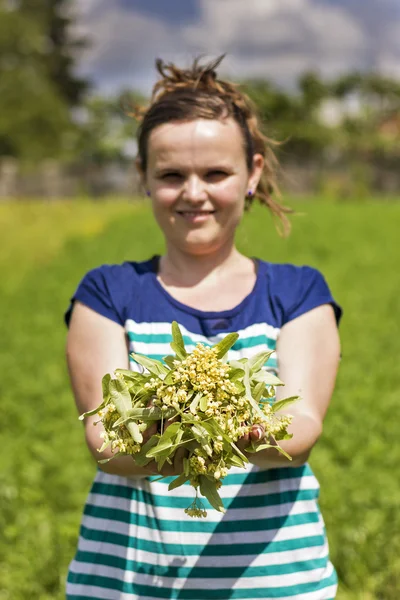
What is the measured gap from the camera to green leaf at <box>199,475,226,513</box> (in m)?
1.74

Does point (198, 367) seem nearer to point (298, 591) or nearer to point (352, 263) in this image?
point (298, 591)

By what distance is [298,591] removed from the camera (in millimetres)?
2191

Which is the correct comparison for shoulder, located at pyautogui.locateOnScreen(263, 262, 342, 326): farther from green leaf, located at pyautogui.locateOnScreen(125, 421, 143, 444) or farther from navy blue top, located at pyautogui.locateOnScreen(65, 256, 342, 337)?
green leaf, located at pyautogui.locateOnScreen(125, 421, 143, 444)

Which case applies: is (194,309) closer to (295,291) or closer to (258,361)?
(295,291)

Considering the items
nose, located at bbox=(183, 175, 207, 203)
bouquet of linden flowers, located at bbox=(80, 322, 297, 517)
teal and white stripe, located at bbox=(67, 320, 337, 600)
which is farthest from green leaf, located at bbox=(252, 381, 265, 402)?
nose, located at bbox=(183, 175, 207, 203)

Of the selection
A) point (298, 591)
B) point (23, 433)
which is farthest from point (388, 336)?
point (298, 591)

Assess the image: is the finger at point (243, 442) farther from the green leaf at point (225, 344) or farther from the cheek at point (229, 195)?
the cheek at point (229, 195)

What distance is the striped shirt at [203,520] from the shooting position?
214 centimetres

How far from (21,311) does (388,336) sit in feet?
13.2

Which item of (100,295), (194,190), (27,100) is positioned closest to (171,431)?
(100,295)

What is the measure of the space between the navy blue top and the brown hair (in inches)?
12.2

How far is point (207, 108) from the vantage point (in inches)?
89.7

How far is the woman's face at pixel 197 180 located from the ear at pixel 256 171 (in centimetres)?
13

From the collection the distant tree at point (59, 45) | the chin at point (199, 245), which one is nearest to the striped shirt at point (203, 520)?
the chin at point (199, 245)
